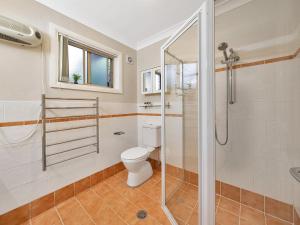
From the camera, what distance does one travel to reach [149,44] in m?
2.33

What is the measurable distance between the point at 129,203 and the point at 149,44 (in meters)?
2.44

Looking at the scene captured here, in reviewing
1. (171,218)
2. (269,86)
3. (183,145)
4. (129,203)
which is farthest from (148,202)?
(269,86)

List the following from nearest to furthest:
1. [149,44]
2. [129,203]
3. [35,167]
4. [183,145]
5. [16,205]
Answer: [16,205], [35,167], [129,203], [183,145], [149,44]

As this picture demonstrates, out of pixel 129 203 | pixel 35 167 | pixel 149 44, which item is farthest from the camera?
pixel 149 44

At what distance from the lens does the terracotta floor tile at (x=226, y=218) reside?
124cm

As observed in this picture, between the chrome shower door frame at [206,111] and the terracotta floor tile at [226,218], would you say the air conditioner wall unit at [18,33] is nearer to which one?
the chrome shower door frame at [206,111]

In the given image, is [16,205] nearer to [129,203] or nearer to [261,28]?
[129,203]


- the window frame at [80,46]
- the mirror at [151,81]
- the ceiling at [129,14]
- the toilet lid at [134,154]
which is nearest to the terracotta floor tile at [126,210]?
the toilet lid at [134,154]

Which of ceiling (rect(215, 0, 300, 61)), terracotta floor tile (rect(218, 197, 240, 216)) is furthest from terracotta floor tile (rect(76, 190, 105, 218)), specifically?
ceiling (rect(215, 0, 300, 61))

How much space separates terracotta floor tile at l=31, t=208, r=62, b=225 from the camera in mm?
1248

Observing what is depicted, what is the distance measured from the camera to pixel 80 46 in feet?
6.04

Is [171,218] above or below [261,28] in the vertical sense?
below

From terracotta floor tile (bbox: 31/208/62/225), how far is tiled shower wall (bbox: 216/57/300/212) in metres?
1.84

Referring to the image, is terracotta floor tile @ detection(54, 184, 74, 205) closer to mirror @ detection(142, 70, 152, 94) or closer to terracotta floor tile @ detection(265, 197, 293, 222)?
mirror @ detection(142, 70, 152, 94)
